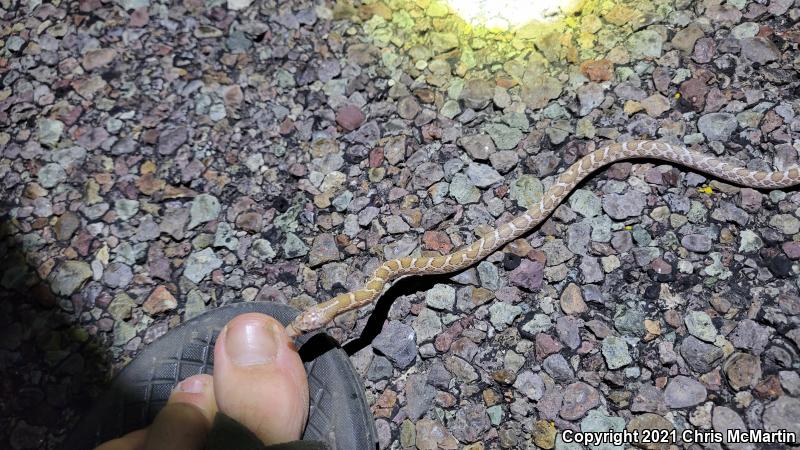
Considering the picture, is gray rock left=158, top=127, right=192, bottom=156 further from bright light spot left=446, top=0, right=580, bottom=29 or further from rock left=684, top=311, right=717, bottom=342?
rock left=684, top=311, right=717, bottom=342

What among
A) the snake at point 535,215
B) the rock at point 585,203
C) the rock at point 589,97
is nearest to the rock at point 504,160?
the snake at point 535,215

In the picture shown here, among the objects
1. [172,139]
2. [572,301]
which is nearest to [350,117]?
[172,139]

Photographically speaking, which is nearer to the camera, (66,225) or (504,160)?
(504,160)

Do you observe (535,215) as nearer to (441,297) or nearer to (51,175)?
(441,297)

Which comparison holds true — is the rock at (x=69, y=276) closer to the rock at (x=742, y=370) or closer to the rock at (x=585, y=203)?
the rock at (x=585, y=203)

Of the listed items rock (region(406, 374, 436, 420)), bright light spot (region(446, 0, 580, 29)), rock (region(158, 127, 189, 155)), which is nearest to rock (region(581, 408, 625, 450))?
rock (region(406, 374, 436, 420))
